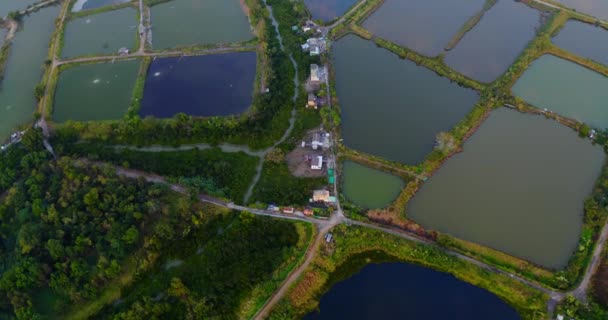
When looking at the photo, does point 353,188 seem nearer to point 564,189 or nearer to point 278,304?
point 278,304

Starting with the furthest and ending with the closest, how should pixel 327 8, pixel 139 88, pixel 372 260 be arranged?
pixel 327 8
pixel 139 88
pixel 372 260

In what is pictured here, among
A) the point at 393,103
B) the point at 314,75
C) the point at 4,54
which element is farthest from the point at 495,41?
the point at 4,54

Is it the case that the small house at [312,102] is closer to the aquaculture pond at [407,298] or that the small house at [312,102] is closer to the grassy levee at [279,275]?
the grassy levee at [279,275]

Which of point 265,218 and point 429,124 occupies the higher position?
point 429,124

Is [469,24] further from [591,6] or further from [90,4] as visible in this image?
[90,4]

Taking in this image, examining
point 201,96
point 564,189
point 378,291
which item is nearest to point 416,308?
point 378,291

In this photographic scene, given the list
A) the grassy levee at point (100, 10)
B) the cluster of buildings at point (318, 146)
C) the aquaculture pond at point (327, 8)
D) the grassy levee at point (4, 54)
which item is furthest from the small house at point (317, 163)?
the grassy levee at point (4, 54)

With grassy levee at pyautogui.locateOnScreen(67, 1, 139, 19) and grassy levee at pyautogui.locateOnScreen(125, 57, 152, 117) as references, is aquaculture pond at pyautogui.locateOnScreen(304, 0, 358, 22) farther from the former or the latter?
grassy levee at pyautogui.locateOnScreen(67, 1, 139, 19)
